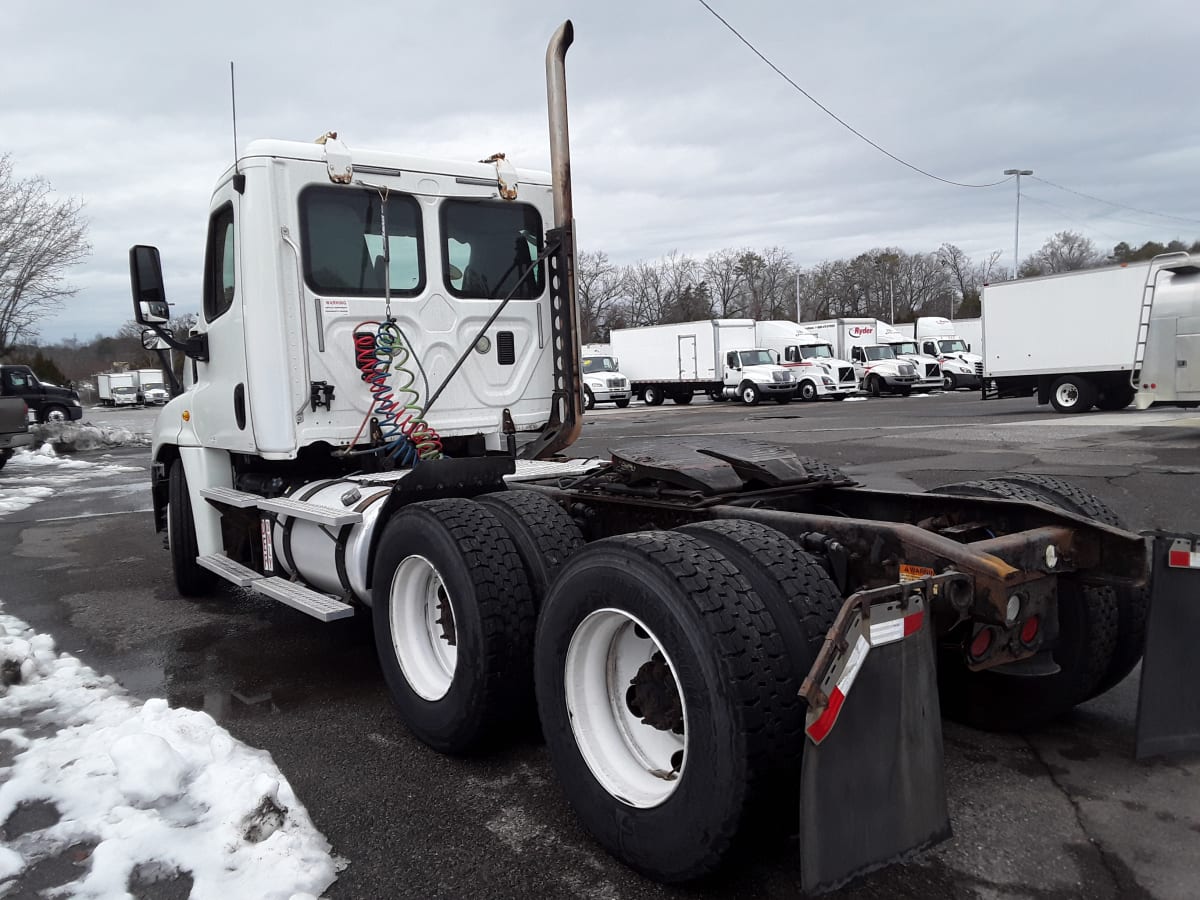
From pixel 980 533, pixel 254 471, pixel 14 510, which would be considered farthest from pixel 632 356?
pixel 980 533

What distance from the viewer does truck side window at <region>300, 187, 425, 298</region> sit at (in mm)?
5168

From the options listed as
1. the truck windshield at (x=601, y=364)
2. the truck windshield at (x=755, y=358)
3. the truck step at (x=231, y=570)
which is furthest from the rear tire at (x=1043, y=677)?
the truck windshield at (x=601, y=364)

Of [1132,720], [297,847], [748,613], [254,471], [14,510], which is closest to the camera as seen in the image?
[748,613]

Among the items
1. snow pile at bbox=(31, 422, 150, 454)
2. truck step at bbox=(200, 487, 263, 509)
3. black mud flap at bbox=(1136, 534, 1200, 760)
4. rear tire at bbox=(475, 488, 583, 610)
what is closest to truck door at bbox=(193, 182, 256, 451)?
truck step at bbox=(200, 487, 263, 509)

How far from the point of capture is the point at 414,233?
5.49 meters

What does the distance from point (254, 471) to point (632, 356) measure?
109 feet

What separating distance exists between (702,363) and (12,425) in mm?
24135

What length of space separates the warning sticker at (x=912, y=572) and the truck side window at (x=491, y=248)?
3323 millimetres

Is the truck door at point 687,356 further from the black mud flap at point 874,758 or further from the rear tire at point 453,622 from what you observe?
the black mud flap at point 874,758

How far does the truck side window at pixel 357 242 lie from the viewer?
17.0ft

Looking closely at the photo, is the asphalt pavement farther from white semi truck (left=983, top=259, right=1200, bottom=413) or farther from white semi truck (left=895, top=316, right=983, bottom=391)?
white semi truck (left=895, top=316, right=983, bottom=391)

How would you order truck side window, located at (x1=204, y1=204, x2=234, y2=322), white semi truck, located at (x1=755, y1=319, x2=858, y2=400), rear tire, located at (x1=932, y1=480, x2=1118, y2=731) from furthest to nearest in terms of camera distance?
white semi truck, located at (x1=755, y1=319, x2=858, y2=400)
truck side window, located at (x1=204, y1=204, x2=234, y2=322)
rear tire, located at (x1=932, y1=480, x2=1118, y2=731)

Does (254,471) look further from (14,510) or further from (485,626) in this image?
(14,510)

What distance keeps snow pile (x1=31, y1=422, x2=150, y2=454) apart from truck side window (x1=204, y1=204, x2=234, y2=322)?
21888 mm
